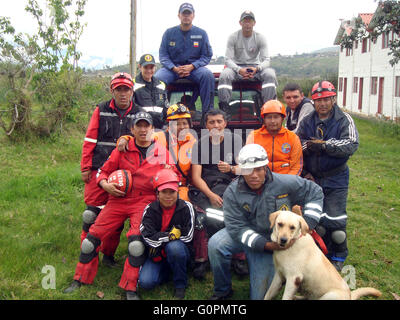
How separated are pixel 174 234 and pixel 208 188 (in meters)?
0.90

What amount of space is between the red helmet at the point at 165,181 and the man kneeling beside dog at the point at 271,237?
615 mm

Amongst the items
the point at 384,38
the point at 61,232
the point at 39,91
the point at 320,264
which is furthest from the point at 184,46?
the point at 384,38

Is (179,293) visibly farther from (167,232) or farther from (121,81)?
(121,81)

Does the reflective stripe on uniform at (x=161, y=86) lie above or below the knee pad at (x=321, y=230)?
above

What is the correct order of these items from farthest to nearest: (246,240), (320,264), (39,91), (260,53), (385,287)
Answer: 1. (39,91)
2. (260,53)
3. (385,287)
4. (246,240)
5. (320,264)

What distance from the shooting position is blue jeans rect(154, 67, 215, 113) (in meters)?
6.47

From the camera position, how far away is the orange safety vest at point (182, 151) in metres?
5.13

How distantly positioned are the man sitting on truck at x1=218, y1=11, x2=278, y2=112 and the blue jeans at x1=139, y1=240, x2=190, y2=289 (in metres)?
2.92

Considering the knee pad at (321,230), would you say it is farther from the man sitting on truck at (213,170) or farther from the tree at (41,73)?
the tree at (41,73)

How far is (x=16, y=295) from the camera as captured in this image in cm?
416

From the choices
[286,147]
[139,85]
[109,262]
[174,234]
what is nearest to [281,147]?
[286,147]

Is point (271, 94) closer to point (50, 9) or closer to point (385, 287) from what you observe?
point (385, 287)

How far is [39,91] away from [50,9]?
2510 millimetres

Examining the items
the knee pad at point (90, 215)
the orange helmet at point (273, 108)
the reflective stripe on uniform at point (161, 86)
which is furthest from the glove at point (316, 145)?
the knee pad at point (90, 215)
